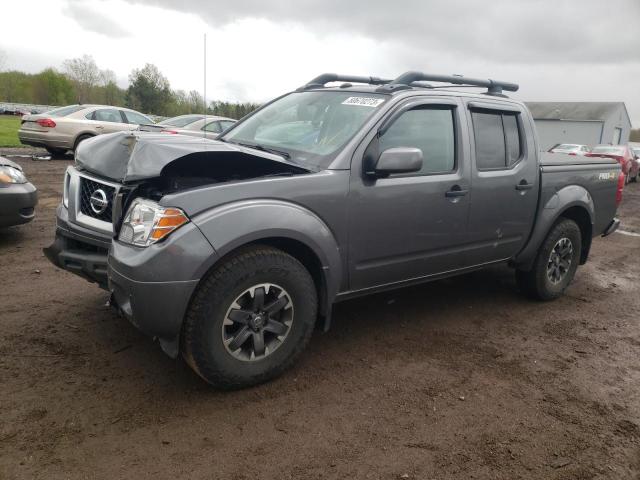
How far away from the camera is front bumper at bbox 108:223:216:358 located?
107 inches

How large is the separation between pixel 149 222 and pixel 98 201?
85 cm

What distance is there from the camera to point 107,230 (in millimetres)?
3373

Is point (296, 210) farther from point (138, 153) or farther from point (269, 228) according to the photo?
point (138, 153)

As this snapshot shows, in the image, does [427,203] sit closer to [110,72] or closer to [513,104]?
[513,104]

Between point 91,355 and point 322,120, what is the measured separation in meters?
2.32

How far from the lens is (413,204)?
370 centimetres

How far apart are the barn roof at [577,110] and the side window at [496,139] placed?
56.9 m

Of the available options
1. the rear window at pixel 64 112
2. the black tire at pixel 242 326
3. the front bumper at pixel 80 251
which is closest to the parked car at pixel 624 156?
the rear window at pixel 64 112

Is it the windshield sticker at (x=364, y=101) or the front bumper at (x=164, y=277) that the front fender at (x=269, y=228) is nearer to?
the front bumper at (x=164, y=277)

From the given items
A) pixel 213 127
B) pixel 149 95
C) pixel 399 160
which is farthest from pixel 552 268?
pixel 149 95

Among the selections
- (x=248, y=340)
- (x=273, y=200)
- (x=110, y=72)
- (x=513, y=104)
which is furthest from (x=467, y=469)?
(x=110, y=72)

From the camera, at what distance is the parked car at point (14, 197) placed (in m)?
5.70

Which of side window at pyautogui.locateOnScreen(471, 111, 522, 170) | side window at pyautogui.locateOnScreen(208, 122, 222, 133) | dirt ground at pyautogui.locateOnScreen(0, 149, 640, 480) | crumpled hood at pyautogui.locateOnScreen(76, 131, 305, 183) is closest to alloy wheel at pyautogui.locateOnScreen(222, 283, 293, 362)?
dirt ground at pyautogui.locateOnScreen(0, 149, 640, 480)

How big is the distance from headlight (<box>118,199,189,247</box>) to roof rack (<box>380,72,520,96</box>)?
1938 mm
